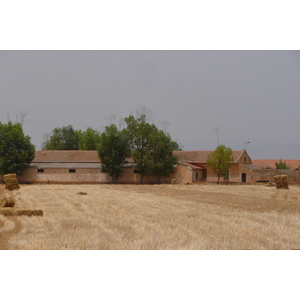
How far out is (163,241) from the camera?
21.8ft

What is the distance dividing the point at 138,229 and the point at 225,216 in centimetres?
297

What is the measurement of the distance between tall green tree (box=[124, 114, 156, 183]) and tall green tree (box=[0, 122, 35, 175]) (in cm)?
860

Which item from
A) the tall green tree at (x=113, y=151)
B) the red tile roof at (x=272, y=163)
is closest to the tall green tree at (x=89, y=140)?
the tall green tree at (x=113, y=151)

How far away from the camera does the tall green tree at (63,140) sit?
45034 millimetres

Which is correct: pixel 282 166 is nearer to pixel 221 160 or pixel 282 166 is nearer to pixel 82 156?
pixel 221 160

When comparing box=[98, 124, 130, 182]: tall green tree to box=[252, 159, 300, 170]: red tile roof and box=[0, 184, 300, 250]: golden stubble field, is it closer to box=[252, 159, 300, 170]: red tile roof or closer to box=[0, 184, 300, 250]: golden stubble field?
box=[252, 159, 300, 170]: red tile roof

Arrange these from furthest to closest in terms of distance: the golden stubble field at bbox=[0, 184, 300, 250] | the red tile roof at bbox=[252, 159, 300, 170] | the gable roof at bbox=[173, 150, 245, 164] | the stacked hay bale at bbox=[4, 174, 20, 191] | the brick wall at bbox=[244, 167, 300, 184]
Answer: the red tile roof at bbox=[252, 159, 300, 170] < the gable roof at bbox=[173, 150, 245, 164] < the brick wall at bbox=[244, 167, 300, 184] < the stacked hay bale at bbox=[4, 174, 20, 191] < the golden stubble field at bbox=[0, 184, 300, 250]

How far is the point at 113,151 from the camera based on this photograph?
32.0 m

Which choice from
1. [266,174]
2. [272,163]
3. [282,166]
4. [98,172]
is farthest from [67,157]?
[272,163]

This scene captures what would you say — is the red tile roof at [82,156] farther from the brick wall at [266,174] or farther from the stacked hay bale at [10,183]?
the stacked hay bale at [10,183]

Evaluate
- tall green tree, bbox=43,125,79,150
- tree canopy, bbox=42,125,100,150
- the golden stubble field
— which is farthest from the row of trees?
the golden stubble field

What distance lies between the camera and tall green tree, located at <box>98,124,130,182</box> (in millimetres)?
32062

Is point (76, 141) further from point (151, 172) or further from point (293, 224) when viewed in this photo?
point (293, 224)
